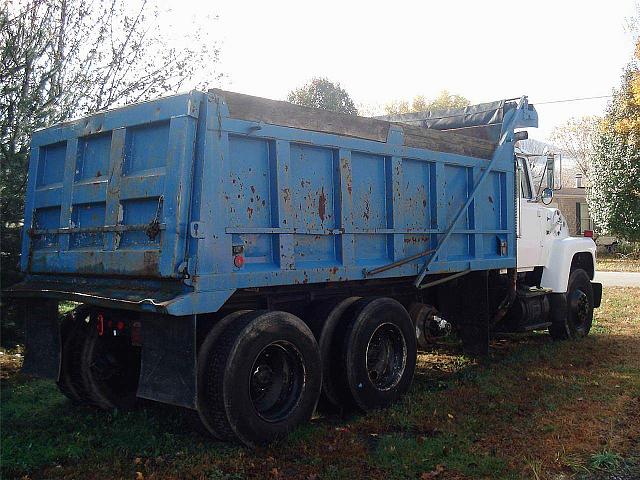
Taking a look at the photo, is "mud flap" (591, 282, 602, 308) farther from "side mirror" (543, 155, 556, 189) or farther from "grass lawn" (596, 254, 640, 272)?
"grass lawn" (596, 254, 640, 272)

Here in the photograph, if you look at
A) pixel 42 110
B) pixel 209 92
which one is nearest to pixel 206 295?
pixel 209 92

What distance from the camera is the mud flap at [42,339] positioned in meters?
5.43

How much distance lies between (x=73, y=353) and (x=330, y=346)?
89.8 inches

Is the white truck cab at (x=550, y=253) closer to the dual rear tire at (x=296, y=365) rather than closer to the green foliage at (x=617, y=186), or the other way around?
the dual rear tire at (x=296, y=365)

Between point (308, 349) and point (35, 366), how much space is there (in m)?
2.46

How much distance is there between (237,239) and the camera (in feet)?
15.4

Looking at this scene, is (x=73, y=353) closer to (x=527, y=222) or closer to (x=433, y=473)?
(x=433, y=473)

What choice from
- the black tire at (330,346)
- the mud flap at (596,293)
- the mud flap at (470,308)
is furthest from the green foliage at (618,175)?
the black tire at (330,346)

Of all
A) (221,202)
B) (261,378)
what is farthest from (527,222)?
(221,202)

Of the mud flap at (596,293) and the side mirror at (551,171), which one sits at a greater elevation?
the side mirror at (551,171)

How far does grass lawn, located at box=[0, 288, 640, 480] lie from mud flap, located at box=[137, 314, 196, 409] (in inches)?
16.4

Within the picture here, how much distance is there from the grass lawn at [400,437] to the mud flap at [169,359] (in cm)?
42

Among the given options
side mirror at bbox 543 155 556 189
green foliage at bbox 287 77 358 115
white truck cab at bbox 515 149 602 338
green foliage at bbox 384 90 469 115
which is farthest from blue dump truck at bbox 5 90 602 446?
green foliage at bbox 384 90 469 115

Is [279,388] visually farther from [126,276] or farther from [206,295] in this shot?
[126,276]
